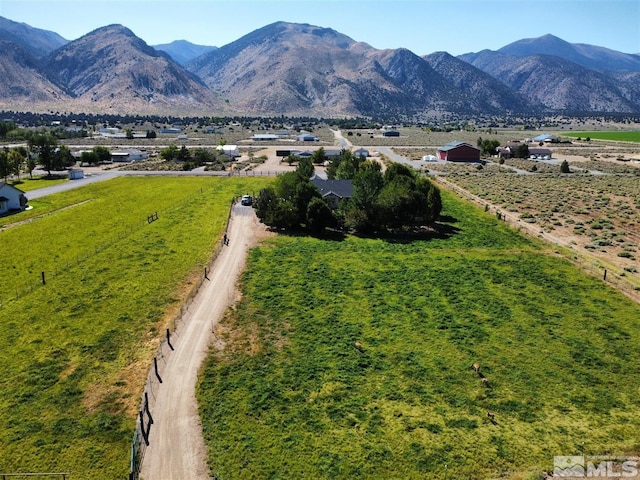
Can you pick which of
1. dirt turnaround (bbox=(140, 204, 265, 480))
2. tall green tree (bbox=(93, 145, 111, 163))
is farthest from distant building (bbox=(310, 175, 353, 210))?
tall green tree (bbox=(93, 145, 111, 163))

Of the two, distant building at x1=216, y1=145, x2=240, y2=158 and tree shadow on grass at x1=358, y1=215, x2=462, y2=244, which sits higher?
distant building at x1=216, y1=145, x2=240, y2=158

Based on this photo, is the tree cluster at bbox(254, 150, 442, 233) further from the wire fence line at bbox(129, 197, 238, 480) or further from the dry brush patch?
the wire fence line at bbox(129, 197, 238, 480)

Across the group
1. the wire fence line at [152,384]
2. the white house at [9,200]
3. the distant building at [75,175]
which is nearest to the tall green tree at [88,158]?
the distant building at [75,175]

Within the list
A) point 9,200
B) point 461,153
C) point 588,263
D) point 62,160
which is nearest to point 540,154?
point 461,153

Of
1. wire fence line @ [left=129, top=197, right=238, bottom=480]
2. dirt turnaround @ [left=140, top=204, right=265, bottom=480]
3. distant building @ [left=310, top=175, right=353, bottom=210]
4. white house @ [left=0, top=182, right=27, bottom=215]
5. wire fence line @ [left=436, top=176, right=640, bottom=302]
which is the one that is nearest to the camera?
dirt turnaround @ [left=140, top=204, right=265, bottom=480]

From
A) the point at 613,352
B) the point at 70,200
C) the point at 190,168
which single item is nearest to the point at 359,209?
the point at 613,352

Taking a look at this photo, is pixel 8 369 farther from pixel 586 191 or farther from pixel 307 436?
pixel 586 191

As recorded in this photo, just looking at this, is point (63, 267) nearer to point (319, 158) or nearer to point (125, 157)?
point (319, 158)
